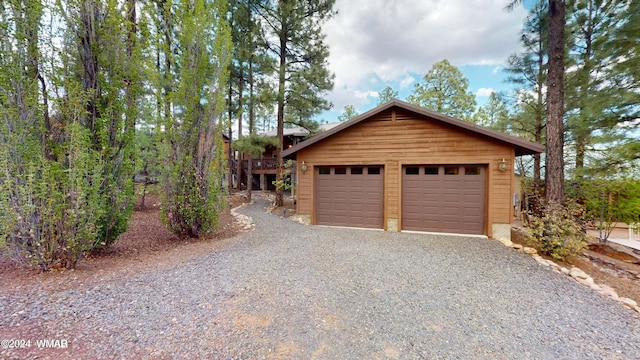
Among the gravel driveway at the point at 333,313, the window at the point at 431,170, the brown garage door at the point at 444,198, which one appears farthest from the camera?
the window at the point at 431,170

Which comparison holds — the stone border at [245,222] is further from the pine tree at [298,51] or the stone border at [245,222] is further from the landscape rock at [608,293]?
the landscape rock at [608,293]

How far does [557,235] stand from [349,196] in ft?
16.3

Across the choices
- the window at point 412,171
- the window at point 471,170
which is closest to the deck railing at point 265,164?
the window at point 412,171

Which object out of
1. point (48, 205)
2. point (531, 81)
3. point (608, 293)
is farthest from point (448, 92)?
point (48, 205)

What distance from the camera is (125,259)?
4250mm

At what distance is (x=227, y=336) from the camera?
7.32 ft

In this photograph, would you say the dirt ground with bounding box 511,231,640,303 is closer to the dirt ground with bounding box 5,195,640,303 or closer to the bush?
the dirt ground with bounding box 5,195,640,303

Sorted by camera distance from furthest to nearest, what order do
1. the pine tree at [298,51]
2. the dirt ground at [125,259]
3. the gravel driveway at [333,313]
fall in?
the pine tree at [298,51]
the dirt ground at [125,259]
the gravel driveway at [333,313]

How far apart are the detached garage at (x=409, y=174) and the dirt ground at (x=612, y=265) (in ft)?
4.87

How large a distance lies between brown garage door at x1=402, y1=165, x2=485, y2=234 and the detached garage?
25 mm

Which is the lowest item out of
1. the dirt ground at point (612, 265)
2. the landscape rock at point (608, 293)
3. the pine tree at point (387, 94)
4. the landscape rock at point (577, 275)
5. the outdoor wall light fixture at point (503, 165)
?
the dirt ground at point (612, 265)

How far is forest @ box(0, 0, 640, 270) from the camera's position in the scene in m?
3.43

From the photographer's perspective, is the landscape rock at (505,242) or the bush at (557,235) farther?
the landscape rock at (505,242)

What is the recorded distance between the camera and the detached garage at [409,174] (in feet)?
21.4
